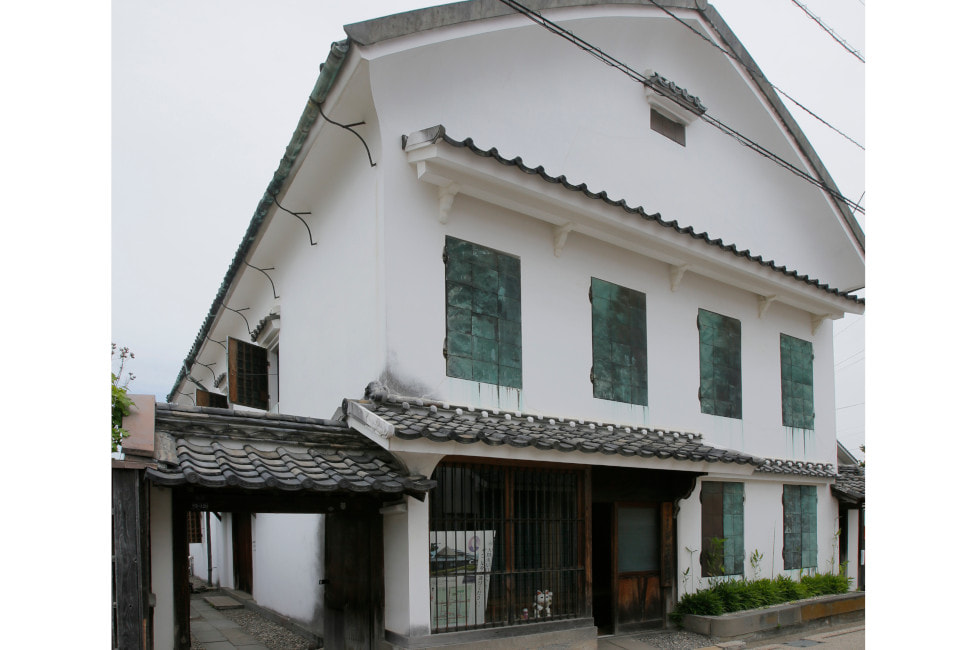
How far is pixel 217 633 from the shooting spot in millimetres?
12289

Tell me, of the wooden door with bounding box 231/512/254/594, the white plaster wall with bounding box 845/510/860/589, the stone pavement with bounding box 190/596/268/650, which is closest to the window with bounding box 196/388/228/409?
the wooden door with bounding box 231/512/254/594

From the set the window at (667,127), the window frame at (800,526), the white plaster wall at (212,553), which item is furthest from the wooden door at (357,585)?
the white plaster wall at (212,553)

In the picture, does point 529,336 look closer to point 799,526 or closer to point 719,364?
point 719,364

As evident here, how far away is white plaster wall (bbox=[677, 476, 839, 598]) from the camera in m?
12.0

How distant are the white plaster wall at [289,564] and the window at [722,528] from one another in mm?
6063

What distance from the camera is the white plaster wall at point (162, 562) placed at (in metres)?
7.58

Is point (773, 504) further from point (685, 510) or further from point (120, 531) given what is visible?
point (120, 531)

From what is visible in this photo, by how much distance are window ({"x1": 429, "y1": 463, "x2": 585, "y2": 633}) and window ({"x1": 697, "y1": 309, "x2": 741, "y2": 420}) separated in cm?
388

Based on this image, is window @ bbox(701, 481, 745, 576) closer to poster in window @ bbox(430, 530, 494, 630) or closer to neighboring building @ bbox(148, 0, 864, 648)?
neighboring building @ bbox(148, 0, 864, 648)

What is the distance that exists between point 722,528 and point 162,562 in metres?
8.86

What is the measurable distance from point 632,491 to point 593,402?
4.89 feet

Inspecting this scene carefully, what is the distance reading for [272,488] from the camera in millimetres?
6969

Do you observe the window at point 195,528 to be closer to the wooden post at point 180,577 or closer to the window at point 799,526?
the wooden post at point 180,577

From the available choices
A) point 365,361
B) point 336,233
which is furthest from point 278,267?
point 365,361
